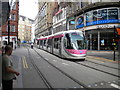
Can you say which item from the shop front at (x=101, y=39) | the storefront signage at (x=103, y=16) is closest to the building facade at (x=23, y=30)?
the storefront signage at (x=103, y=16)

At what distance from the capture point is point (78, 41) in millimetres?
14750

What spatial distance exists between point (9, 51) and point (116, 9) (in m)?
28.8

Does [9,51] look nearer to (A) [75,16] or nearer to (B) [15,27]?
(A) [75,16]

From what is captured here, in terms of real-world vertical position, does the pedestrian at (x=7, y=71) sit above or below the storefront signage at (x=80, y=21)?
below

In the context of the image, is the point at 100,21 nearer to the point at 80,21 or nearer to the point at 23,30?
the point at 80,21

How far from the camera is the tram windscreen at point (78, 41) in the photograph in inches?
573

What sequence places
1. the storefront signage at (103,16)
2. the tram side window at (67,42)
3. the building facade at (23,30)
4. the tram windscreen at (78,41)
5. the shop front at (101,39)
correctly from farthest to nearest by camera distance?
the building facade at (23,30) → the shop front at (101,39) → the storefront signage at (103,16) → the tram side window at (67,42) → the tram windscreen at (78,41)

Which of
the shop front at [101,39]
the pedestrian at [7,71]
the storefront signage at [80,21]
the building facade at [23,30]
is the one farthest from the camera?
the building facade at [23,30]

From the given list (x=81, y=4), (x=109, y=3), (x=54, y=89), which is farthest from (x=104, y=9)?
(x=54, y=89)

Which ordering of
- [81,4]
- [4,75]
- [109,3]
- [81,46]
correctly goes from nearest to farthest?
[4,75], [81,46], [109,3], [81,4]

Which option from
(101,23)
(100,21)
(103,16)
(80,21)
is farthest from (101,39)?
(80,21)

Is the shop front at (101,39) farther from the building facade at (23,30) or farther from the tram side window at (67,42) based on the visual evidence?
the building facade at (23,30)

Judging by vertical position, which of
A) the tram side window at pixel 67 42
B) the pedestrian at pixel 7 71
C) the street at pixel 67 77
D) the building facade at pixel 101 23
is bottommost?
the street at pixel 67 77

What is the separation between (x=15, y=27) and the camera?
154ft
